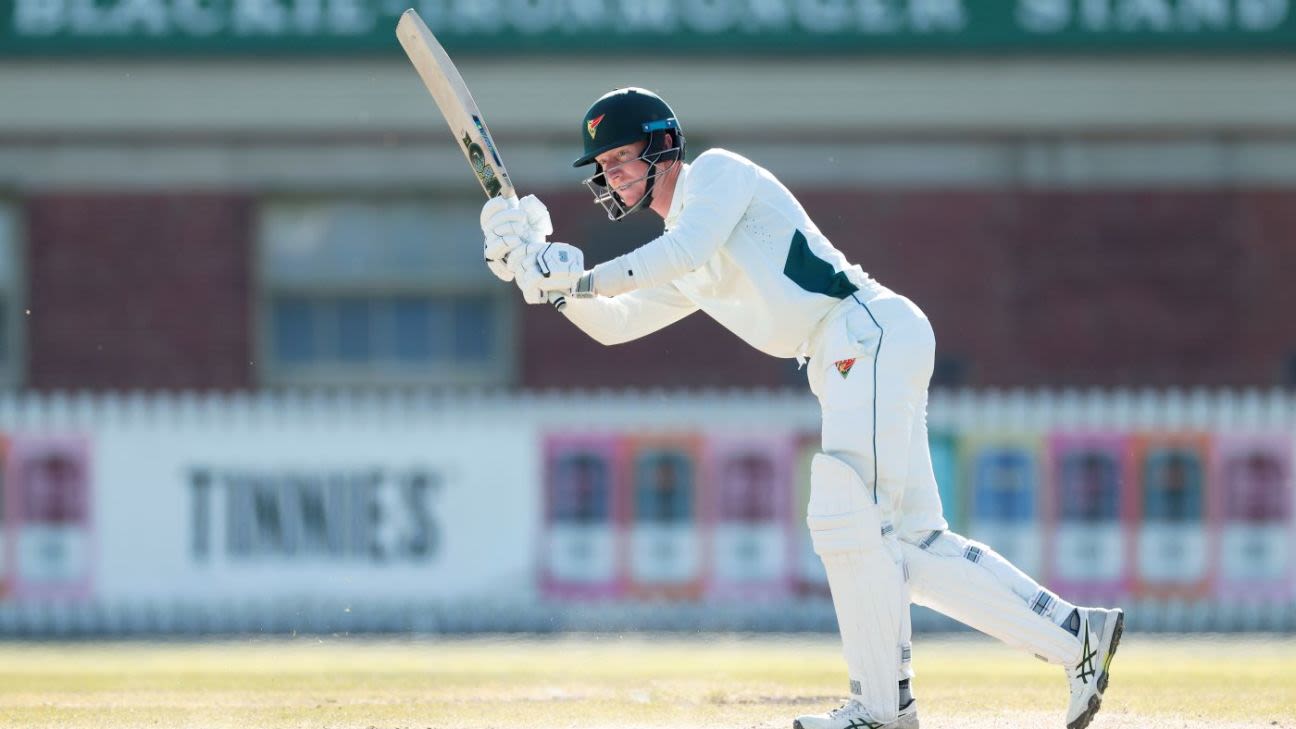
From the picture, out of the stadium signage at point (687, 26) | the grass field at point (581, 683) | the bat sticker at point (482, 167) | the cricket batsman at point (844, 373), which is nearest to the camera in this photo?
the cricket batsman at point (844, 373)

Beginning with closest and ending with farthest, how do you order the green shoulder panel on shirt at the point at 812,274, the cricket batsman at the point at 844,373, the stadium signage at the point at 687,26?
the cricket batsman at the point at 844,373 < the green shoulder panel on shirt at the point at 812,274 < the stadium signage at the point at 687,26

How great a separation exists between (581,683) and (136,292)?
6948mm

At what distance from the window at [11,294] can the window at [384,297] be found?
61.2 inches

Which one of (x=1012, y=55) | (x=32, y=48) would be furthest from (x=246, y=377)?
(x=1012, y=55)

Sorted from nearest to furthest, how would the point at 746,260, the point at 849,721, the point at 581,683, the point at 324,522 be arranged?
the point at 849,721 → the point at 746,260 → the point at 581,683 → the point at 324,522

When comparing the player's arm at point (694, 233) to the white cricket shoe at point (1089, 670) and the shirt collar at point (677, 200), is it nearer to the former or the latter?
the shirt collar at point (677, 200)

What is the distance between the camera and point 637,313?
6016 millimetres

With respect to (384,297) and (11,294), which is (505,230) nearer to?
(384,297)

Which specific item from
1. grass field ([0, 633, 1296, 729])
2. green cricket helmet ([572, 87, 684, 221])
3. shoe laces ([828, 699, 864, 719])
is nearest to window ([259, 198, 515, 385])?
grass field ([0, 633, 1296, 729])

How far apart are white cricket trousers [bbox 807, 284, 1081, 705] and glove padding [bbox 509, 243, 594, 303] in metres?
0.65

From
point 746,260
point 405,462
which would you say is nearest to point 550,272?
point 746,260

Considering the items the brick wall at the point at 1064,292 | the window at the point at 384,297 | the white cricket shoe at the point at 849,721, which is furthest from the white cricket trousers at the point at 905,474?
Answer: the window at the point at 384,297

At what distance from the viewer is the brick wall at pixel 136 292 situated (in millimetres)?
13711

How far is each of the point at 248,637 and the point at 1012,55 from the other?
5844 mm
